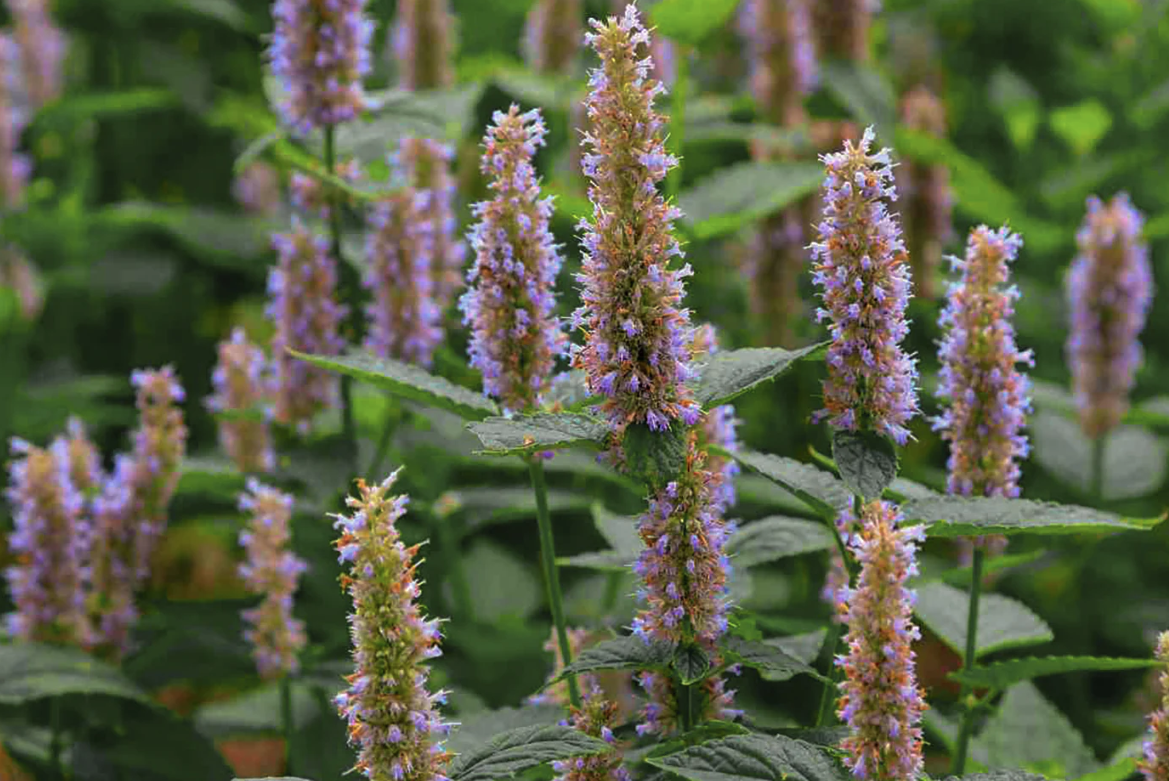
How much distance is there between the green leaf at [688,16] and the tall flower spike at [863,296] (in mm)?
1718

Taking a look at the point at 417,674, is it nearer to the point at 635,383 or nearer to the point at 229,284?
the point at 635,383

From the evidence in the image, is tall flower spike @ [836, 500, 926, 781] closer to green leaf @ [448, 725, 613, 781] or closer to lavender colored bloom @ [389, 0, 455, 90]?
green leaf @ [448, 725, 613, 781]

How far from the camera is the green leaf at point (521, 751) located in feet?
6.54

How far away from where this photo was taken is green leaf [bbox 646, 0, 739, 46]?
12.3ft

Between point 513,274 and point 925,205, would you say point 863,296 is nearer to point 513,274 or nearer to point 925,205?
point 513,274

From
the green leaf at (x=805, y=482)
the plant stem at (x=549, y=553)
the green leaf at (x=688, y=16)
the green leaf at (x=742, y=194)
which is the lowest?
the plant stem at (x=549, y=553)

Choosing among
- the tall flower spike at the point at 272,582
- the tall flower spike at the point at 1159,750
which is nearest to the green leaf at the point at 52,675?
the tall flower spike at the point at 272,582

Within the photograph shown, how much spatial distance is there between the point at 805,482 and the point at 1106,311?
226 centimetres

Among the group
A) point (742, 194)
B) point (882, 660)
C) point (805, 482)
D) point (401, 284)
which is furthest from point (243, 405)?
point (882, 660)

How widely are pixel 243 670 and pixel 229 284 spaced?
3.41m

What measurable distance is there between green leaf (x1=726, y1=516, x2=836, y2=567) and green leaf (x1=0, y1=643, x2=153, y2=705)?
4.78 ft

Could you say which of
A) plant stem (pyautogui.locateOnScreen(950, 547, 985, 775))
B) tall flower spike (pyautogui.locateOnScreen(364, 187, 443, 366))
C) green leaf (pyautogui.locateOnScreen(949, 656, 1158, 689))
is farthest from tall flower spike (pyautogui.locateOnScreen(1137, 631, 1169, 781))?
tall flower spike (pyautogui.locateOnScreen(364, 187, 443, 366))

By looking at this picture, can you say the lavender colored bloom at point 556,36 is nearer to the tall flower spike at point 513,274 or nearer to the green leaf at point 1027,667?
the tall flower spike at point 513,274

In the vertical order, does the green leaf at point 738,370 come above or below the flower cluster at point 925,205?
below
